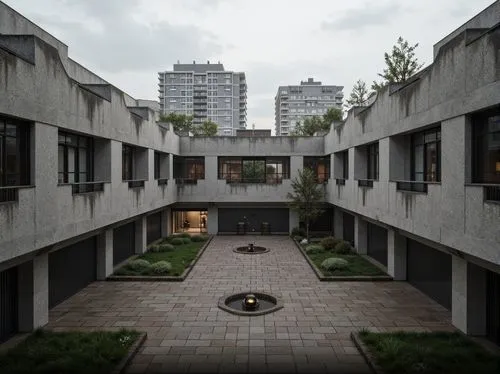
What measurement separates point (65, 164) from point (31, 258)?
445 centimetres

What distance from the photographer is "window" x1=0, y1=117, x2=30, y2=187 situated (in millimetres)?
10180

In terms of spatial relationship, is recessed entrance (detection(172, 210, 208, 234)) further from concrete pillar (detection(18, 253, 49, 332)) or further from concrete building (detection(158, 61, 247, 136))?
concrete building (detection(158, 61, 247, 136))

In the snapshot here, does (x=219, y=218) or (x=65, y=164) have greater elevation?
(x=65, y=164)

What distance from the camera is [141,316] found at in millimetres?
13086

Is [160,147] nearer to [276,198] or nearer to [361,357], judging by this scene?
[276,198]

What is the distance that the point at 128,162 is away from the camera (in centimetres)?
2134

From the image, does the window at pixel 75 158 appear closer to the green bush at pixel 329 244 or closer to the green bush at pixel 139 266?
the green bush at pixel 139 266

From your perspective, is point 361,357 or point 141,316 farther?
point 141,316

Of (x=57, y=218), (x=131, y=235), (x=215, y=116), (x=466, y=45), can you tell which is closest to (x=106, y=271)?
(x=131, y=235)

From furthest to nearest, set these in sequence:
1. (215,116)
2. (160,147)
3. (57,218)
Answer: (215,116)
(160,147)
(57,218)

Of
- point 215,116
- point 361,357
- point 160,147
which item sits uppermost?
point 215,116

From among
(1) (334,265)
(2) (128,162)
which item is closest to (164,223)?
(2) (128,162)

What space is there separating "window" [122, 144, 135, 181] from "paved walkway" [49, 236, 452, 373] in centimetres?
637

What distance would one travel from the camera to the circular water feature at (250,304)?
1327 centimetres
